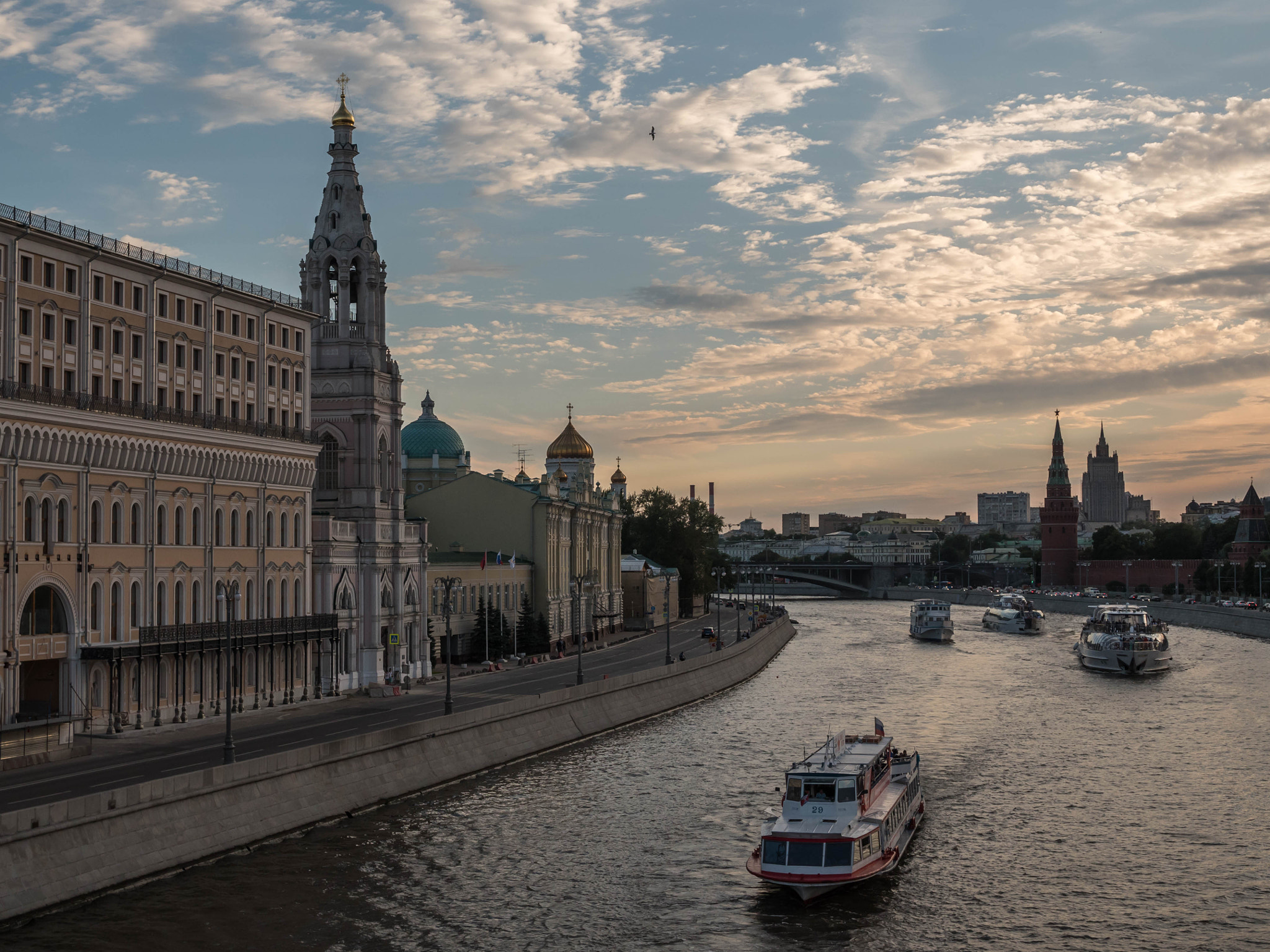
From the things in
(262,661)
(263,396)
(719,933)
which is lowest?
(719,933)

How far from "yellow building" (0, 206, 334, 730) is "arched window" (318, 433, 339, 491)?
229 inches

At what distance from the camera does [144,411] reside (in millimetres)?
59125

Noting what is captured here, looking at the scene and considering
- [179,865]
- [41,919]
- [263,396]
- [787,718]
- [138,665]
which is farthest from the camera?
[787,718]

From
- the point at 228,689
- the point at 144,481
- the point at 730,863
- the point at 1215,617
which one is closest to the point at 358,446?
the point at 144,481

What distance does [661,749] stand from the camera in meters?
63.2

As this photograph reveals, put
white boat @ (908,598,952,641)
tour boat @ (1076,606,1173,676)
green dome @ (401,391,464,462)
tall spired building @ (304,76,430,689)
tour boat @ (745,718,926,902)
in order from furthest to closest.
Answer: white boat @ (908,598,952,641)
green dome @ (401,391,464,462)
tour boat @ (1076,606,1173,676)
tall spired building @ (304,76,430,689)
tour boat @ (745,718,926,902)

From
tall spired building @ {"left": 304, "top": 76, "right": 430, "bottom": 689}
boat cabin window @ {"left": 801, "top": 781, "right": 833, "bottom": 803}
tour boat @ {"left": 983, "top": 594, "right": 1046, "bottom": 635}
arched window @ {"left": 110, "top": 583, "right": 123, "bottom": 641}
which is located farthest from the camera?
tour boat @ {"left": 983, "top": 594, "right": 1046, "bottom": 635}

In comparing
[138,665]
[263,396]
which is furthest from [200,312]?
[138,665]

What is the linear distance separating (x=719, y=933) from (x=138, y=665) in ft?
103

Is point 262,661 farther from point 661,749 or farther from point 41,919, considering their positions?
point 41,919

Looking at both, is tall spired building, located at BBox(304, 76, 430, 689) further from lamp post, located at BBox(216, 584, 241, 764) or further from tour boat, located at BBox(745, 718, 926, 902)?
tour boat, located at BBox(745, 718, 926, 902)

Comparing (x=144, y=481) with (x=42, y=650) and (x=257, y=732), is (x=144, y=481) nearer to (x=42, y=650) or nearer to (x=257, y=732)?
(x=42, y=650)

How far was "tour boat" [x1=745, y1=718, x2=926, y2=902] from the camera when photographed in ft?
127

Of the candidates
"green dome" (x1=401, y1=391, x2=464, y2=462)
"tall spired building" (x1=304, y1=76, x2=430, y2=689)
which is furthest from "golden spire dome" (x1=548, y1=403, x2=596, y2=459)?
Answer: "tall spired building" (x1=304, y1=76, x2=430, y2=689)
